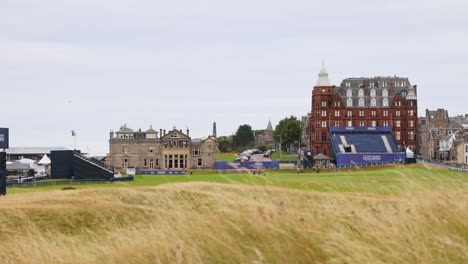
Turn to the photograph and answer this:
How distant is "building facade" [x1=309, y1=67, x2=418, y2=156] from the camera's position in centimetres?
12319

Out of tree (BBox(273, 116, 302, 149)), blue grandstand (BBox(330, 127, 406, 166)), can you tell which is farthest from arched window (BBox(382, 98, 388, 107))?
tree (BBox(273, 116, 302, 149))

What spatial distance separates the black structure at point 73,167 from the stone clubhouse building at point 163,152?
42545mm

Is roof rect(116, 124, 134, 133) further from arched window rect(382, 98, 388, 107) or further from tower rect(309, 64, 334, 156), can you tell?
arched window rect(382, 98, 388, 107)

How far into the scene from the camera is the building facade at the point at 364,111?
404ft

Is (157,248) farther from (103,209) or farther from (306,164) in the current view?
(306,164)

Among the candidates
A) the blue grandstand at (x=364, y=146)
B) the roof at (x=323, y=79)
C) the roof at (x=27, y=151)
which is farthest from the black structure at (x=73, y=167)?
the roof at (x=27, y=151)

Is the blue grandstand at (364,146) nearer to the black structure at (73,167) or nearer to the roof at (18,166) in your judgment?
the black structure at (73,167)

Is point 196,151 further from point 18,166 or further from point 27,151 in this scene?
point 27,151

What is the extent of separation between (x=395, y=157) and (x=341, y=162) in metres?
9.84

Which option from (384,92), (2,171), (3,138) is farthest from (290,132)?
(2,171)

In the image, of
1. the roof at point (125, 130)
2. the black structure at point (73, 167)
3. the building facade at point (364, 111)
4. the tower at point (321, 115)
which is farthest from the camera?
the roof at point (125, 130)

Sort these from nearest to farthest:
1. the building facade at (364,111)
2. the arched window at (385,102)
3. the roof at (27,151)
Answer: the building facade at (364,111)
the arched window at (385,102)
the roof at (27,151)

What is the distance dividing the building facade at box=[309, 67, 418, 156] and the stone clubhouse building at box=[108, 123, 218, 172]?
22349 mm

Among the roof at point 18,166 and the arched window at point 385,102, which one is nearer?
the roof at point 18,166
